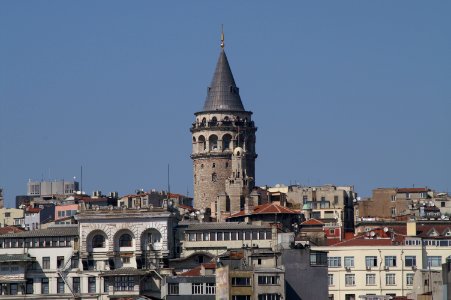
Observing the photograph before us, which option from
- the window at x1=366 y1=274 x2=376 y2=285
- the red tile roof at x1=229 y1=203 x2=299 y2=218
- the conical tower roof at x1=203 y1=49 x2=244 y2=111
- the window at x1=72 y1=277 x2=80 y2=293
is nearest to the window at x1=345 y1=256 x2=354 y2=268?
the window at x1=366 y1=274 x2=376 y2=285

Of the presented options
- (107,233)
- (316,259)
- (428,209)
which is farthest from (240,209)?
(316,259)

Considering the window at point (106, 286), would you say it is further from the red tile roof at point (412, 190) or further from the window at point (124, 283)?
the red tile roof at point (412, 190)

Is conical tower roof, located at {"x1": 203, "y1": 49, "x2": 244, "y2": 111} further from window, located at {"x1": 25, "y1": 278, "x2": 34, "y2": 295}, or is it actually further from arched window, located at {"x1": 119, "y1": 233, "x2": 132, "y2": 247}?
window, located at {"x1": 25, "y1": 278, "x2": 34, "y2": 295}

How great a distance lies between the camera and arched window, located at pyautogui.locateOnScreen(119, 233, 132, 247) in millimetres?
130000

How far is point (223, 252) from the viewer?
128375 millimetres

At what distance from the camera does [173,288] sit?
4390 inches

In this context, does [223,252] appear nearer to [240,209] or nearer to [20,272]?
[20,272]

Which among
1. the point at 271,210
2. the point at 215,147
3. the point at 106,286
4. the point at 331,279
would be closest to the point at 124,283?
the point at 106,286

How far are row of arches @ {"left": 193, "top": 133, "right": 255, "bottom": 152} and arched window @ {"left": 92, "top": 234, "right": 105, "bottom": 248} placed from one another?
55197mm

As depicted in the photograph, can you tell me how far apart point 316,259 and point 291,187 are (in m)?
73.9

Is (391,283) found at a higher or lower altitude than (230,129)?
lower

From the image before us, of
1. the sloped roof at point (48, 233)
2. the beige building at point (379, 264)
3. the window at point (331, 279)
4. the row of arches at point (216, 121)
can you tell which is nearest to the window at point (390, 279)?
the beige building at point (379, 264)

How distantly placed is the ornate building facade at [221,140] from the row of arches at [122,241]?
149 feet

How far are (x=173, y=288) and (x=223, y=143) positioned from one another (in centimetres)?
7434
